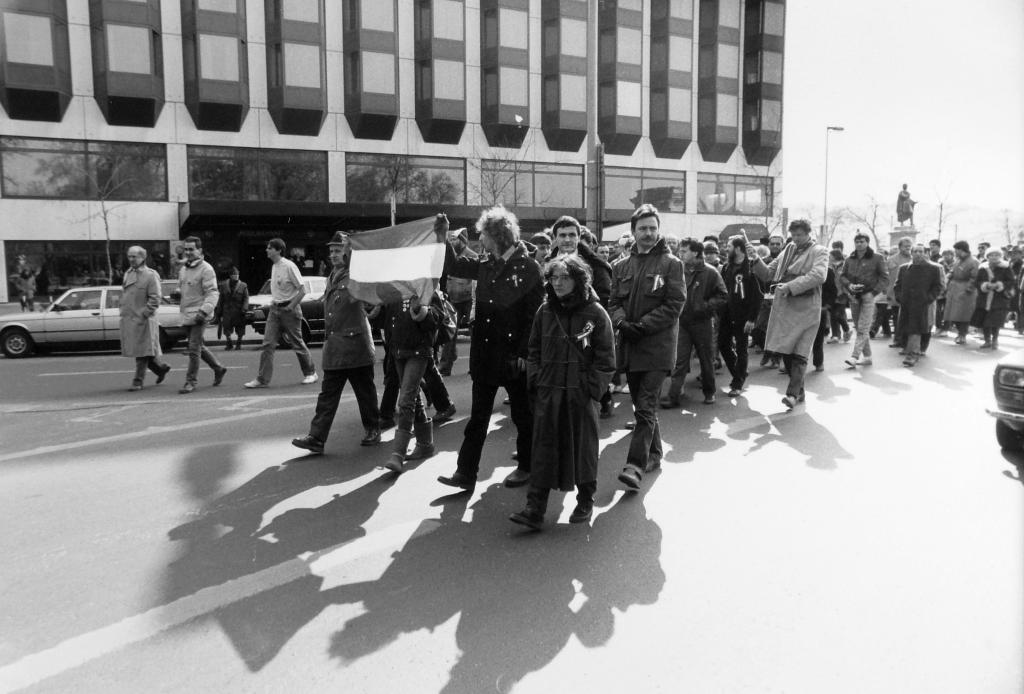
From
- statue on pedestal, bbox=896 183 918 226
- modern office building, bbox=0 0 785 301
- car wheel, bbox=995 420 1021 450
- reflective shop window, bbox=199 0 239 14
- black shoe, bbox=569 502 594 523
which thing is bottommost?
black shoe, bbox=569 502 594 523

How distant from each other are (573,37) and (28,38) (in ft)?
72.3

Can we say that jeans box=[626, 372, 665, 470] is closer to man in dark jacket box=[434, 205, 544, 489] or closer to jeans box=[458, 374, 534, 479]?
jeans box=[458, 374, 534, 479]

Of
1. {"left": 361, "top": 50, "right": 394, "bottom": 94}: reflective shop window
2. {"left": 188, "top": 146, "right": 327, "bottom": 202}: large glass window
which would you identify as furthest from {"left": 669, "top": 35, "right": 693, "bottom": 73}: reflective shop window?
{"left": 188, "top": 146, "right": 327, "bottom": 202}: large glass window

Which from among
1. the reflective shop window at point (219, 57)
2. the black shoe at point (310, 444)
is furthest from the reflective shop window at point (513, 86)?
the black shoe at point (310, 444)

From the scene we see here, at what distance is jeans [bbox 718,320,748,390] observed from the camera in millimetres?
9281

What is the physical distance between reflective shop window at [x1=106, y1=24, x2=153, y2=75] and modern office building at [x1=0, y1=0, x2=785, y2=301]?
0.17 ft

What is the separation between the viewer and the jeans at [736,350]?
928 cm

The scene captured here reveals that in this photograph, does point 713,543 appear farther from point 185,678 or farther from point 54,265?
point 54,265

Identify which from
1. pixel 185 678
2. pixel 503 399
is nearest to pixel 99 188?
pixel 503 399

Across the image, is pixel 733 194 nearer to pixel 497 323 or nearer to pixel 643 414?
pixel 643 414

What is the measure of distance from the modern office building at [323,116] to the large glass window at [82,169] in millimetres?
56

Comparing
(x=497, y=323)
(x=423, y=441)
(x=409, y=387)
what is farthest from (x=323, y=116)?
(x=497, y=323)

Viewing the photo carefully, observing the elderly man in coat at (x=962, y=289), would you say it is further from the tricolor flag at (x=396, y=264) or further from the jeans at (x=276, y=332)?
the tricolor flag at (x=396, y=264)

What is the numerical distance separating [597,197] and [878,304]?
6.21 m
